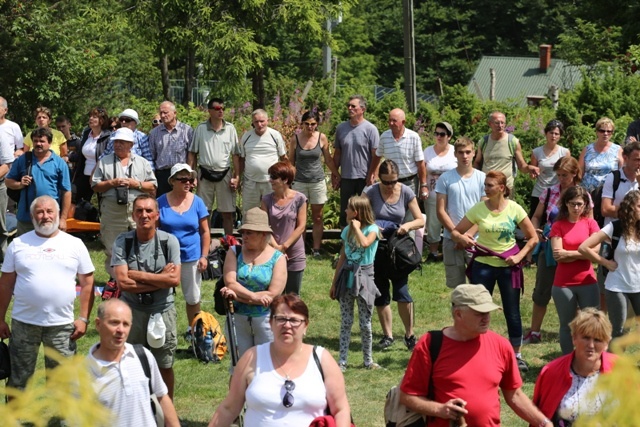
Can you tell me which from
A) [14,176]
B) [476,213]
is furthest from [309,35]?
[476,213]

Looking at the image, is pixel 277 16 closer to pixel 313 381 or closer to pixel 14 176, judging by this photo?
pixel 14 176

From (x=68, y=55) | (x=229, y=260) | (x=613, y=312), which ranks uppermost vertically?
(x=68, y=55)

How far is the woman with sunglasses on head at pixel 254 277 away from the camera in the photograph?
793 centimetres

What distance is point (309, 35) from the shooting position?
1006 inches

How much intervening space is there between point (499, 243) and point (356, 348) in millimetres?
1905

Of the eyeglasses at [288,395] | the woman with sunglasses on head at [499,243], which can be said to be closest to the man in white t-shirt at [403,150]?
the woman with sunglasses on head at [499,243]

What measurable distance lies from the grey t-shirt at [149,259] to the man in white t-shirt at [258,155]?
196 inches

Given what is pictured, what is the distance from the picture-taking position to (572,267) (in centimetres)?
924

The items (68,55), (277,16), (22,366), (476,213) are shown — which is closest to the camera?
(22,366)

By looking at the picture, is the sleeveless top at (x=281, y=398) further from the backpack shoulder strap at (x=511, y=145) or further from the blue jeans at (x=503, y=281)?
the backpack shoulder strap at (x=511, y=145)

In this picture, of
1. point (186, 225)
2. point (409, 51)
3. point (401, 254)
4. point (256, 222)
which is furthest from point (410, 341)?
point (409, 51)

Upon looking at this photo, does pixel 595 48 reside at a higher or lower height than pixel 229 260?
higher

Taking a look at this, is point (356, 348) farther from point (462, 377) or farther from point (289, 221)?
point (462, 377)

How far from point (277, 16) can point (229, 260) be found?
59.0 ft
